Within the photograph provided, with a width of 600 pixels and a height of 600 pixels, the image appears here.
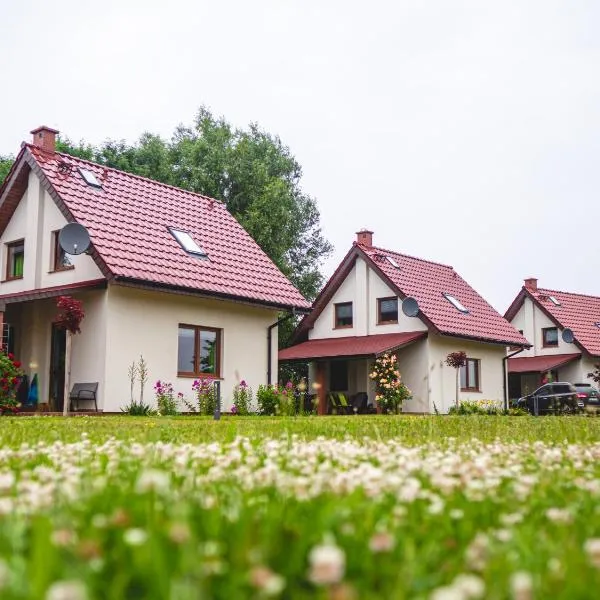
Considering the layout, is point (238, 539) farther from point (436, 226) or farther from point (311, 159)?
point (311, 159)

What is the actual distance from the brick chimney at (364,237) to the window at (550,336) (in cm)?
1247

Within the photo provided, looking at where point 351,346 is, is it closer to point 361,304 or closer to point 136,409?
point 361,304

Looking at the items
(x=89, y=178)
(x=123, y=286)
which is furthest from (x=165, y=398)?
(x=89, y=178)

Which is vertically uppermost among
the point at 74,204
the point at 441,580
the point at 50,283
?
the point at 74,204

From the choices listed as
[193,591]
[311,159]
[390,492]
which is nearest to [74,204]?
[390,492]

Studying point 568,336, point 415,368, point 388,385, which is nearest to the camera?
point 388,385

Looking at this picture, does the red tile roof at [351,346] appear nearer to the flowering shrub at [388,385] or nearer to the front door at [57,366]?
the flowering shrub at [388,385]

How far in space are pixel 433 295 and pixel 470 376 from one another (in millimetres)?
3450

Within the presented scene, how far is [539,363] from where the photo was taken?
3700 centimetres

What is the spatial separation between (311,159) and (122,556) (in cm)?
4048

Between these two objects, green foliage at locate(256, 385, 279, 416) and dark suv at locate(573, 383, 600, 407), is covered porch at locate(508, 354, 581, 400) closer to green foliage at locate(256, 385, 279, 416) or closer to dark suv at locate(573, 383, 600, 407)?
dark suv at locate(573, 383, 600, 407)

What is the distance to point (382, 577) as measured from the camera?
192cm

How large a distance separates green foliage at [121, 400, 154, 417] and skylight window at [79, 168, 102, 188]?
248 inches

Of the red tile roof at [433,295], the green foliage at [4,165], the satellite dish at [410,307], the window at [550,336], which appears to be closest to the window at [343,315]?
the red tile roof at [433,295]
